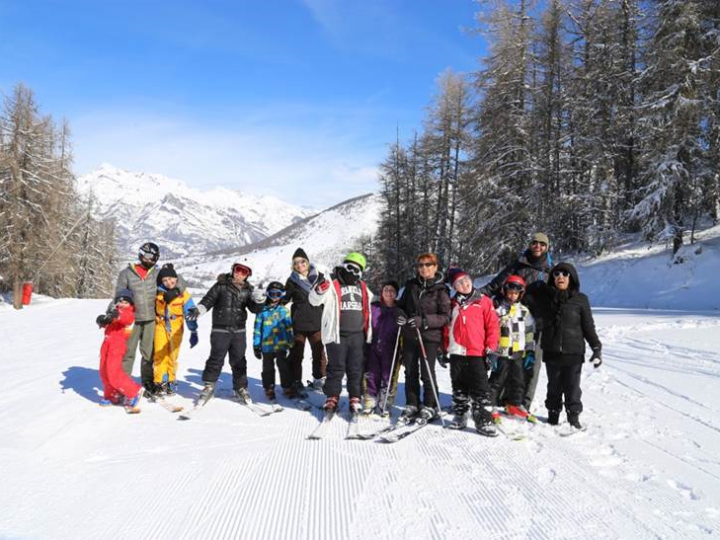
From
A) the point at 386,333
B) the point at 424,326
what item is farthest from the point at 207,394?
the point at 424,326

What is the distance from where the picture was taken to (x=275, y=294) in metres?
6.80

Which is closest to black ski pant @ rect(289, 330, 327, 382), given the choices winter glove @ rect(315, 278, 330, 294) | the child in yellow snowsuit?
winter glove @ rect(315, 278, 330, 294)

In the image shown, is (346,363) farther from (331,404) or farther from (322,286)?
(322,286)

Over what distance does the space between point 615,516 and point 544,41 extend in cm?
2158

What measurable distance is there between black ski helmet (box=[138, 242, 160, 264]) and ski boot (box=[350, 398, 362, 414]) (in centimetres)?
341

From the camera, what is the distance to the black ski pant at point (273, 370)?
665cm

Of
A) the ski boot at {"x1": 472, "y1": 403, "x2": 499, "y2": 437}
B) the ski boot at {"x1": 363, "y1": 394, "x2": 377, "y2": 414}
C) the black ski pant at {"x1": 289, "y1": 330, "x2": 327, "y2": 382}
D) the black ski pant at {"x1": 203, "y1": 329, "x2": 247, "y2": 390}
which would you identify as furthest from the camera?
the black ski pant at {"x1": 289, "y1": 330, "x2": 327, "y2": 382}

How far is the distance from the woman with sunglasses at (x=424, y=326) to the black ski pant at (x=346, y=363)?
590mm

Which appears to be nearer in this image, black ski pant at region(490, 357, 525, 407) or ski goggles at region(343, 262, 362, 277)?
black ski pant at region(490, 357, 525, 407)

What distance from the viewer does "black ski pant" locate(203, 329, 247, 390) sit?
6195 mm

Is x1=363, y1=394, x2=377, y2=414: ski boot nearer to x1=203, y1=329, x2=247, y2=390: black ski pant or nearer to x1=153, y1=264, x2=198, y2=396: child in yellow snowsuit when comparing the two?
x1=203, y1=329, x2=247, y2=390: black ski pant

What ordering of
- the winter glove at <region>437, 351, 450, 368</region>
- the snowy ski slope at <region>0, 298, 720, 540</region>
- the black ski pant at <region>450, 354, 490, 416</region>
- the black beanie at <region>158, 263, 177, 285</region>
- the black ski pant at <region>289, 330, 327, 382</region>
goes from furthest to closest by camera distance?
the black ski pant at <region>289, 330, 327, 382</region>
the black beanie at <region>158, 263, 177, 285</region>
the winter glove at <region>437, 351, 450, 368</region>
the black ski pant at <region>450, 354, 490, 416</region>
the snowy ski slope at <region>0, 298, 720, 540</region>

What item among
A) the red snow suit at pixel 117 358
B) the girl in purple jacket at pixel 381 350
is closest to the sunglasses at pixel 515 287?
the girl in purple jacket at pixel 381 350

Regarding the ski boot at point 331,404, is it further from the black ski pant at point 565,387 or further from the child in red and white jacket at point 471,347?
the black ski pant at point 565,387
